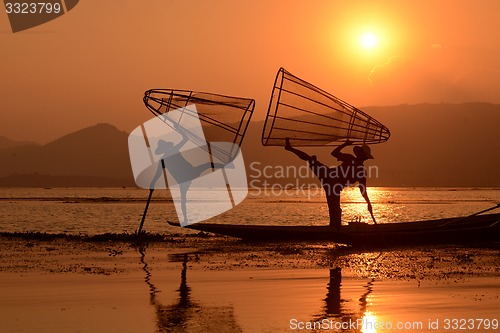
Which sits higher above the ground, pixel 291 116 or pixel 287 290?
pixel 291 116

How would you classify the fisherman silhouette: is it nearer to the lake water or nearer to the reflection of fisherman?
the reflection of fisherman

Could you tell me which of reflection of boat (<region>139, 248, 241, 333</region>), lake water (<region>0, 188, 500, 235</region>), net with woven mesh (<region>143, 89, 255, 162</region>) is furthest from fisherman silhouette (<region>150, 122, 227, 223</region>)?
reflection of boat (<region>139, 248, 241, 333</region>)

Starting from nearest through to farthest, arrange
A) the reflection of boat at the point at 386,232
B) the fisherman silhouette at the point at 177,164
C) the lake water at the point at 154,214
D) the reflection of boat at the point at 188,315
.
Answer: the reflection of boat at the point at 188,315 < the reflection of boat at the point at 386,232 < the fisherman silhouette at the point at 177,164 < the lake water at the point at 154,214

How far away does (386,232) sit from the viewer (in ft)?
71.9

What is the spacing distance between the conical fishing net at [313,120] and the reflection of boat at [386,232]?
2603 millimetres

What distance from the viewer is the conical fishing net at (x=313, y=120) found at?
21.9 meters

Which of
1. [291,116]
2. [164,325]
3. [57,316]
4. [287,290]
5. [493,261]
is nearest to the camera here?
[164,325]

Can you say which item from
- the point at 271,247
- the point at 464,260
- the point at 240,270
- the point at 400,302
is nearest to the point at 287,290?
the point at 400,302

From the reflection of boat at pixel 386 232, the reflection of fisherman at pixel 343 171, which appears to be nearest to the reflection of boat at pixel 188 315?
the reflection of fisherman at pixel 343 171

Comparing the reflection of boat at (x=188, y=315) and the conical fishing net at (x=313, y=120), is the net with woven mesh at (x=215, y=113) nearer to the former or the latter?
the conical fishing net at (x=313, y=120)

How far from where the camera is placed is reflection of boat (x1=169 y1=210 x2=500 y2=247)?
21.8 meters

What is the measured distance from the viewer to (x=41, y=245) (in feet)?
76.8

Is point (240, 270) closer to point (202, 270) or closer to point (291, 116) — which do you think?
point (202, 270)

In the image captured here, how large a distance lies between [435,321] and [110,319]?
14.2 ft
